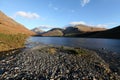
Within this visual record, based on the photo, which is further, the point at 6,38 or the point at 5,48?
the point at 6,38

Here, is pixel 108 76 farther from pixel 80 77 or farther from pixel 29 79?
pixel 29 79

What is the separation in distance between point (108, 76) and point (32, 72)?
10.2 metres

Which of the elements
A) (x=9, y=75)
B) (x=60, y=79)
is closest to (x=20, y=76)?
(x=9, y=75)

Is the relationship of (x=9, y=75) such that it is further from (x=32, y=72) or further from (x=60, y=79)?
(x=60, y=79)

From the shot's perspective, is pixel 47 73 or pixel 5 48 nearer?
pixel 47 73

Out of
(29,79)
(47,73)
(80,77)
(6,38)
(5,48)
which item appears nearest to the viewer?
(29,79)

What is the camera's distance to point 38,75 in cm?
1736

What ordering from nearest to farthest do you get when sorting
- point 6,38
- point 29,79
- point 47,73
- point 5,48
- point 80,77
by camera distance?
point 29,79 → point 80,77 → point 47,73 → point 5,48 → point 6,38

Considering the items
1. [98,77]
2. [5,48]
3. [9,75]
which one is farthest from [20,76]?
[5,48]

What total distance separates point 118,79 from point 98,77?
8.28 ft

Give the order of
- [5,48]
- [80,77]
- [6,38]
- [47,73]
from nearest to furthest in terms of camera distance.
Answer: [80,77]
[47,73]
[5,48]
[6,38]

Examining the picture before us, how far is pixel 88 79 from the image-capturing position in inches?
652

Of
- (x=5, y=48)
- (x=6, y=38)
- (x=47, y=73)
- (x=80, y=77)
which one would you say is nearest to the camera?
(x=80, y=77)

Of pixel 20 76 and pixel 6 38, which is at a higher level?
pixel 6 38
